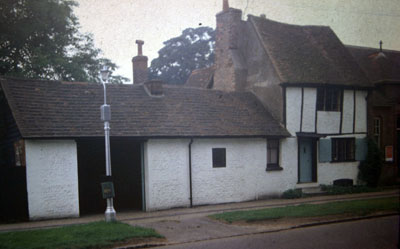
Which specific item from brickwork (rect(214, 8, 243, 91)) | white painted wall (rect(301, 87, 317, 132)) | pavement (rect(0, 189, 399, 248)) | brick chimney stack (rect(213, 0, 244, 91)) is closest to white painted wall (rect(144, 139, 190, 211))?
pavement (rect(0, 189, 399, 248))

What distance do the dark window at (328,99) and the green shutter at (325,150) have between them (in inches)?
Answer: 69.2

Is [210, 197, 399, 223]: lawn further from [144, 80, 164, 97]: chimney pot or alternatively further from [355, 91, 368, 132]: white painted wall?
[355, 91, 368, 132]: white painted wall

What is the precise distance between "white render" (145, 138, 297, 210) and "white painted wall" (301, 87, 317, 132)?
4.57ft

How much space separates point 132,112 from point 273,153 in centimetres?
746

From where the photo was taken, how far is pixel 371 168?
22.3 m

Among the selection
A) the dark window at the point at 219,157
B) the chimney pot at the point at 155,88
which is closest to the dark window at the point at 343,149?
the dark window at the point at 219,157

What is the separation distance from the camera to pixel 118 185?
18.2 meters

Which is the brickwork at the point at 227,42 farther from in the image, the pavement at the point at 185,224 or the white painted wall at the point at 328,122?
the pavement at the point at 185,224

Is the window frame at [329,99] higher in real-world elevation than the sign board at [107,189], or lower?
higher

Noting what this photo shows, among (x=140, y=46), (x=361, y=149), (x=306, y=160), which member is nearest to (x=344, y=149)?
(x=361, y=149)

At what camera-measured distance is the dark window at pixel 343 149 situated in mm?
22047

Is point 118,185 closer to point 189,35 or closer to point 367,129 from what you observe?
point 367,129

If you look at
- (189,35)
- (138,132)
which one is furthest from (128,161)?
(189,35)

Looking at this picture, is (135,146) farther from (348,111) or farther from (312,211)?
(348,111)
